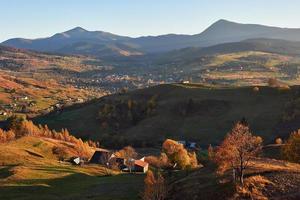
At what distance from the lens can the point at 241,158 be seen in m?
65.1

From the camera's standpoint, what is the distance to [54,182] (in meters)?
94.4

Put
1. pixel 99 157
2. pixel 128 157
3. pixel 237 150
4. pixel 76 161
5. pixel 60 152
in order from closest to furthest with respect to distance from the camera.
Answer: pixel 237 150, pixel 76 161, pixel 128 157, pixel 99 157, pixel 60 152

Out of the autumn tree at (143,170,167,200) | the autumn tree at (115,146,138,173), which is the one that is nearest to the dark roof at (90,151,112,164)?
the autumn tree at (115,146,138,173)

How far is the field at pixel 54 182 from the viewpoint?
3260 inches

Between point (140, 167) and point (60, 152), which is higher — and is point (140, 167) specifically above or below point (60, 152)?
above

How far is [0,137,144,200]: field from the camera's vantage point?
8281cm

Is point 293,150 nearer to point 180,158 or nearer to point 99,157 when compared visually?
point 180,158

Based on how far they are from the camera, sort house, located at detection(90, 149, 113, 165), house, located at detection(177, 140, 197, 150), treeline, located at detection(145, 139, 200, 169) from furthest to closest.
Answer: house, located at detection(177, 140, 197, 150) < house, located at detection(90, 149, 113, 165) < treeline, located at detection(145, 139, 200, 169)

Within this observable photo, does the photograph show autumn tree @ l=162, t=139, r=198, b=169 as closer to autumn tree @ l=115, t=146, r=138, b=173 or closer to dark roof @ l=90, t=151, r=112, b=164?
autumn tree @ l=115, t=146, r=138, b=173

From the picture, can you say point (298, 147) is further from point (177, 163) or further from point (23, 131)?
point (23, 131)

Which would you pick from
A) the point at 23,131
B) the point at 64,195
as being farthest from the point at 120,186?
the point at 23,131

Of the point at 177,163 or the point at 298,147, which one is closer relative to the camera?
the point at 298,147

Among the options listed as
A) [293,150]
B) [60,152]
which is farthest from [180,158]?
[60,152]

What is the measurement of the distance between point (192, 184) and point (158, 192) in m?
7.46
